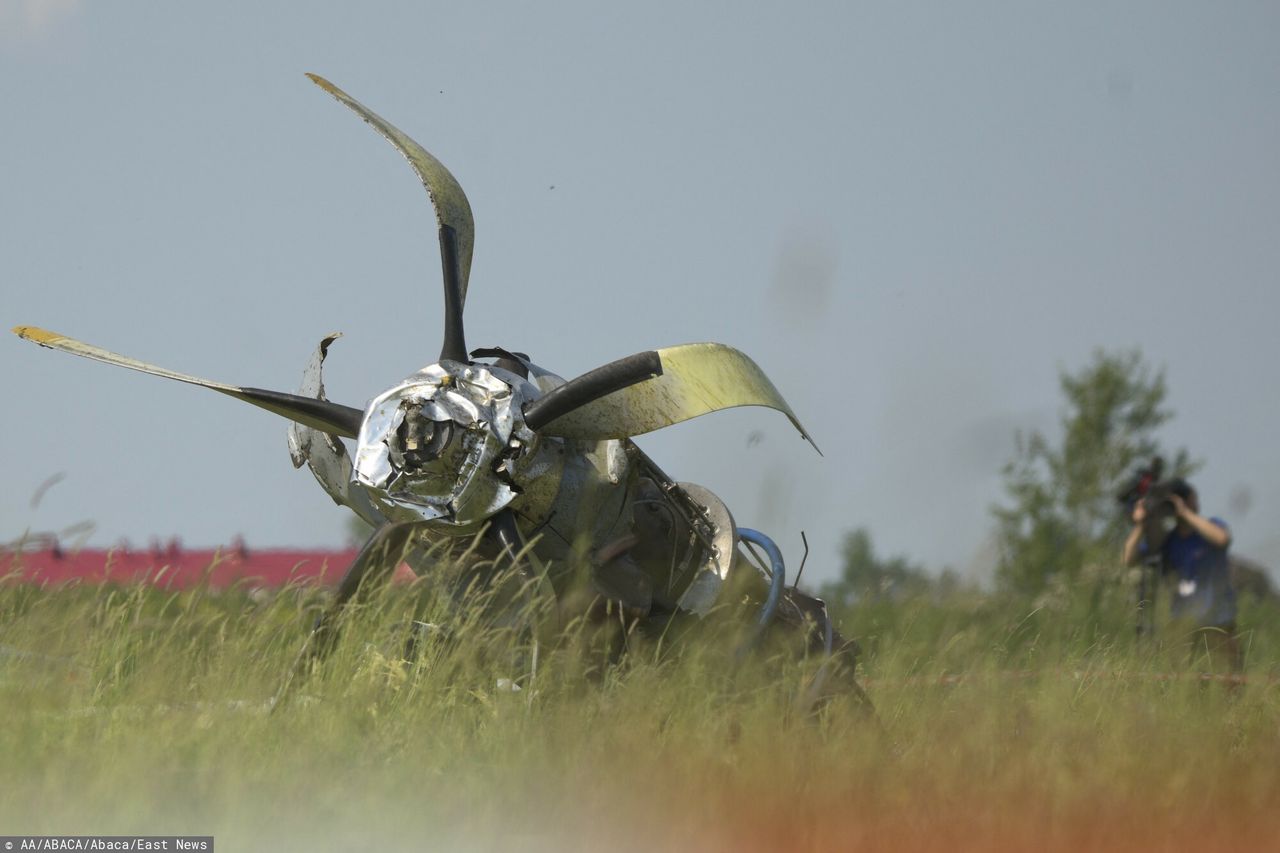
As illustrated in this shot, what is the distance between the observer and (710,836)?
596 centimetres

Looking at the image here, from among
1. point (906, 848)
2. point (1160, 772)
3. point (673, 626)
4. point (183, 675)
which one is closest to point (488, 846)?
point (906, 848)

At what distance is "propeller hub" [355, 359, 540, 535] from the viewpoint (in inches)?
289

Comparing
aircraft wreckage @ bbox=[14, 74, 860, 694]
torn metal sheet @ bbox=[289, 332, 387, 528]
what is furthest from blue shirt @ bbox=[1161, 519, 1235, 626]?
torn metal sheet @ bbox=[289, 332, 387, 528]

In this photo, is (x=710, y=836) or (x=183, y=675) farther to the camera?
(x=183, y=675)

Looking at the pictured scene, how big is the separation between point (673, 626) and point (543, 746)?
1658 mm

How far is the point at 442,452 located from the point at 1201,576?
23.1 feet

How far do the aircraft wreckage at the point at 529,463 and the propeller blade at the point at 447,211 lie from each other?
11 mm

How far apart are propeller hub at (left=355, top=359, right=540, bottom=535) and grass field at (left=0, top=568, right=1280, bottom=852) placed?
72cm

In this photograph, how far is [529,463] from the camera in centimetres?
758

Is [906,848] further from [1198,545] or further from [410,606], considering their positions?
[1198,545]

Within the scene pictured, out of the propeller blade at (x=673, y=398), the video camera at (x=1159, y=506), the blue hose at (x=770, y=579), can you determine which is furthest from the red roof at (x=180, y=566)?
the video camera at (x=1159, y=506)

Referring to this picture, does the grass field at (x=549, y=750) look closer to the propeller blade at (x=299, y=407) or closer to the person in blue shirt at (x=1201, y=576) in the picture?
the propeller blade at (x=299, y=407)

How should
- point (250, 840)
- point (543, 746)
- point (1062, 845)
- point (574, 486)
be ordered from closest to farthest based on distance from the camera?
point (250, 840) < point (1062, 845) < point (543, 746) < point (574, 486)

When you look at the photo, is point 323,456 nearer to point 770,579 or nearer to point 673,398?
point 673,398
